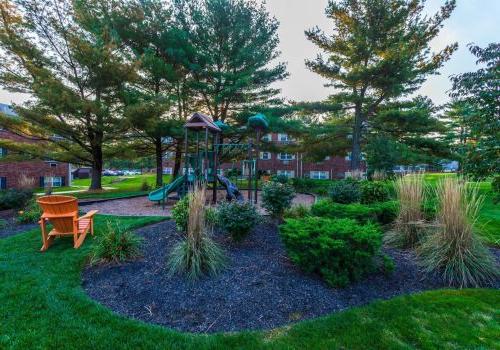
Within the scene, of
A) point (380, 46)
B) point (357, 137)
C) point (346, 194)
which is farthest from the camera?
point (357, 137)

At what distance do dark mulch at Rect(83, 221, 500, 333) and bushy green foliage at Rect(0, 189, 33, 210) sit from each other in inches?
252

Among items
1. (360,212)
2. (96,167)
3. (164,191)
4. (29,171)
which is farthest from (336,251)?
(29,171)

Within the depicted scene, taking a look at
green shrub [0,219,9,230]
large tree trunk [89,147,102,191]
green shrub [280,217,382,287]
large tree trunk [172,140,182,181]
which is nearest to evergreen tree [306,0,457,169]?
large tree trunk [172,140,182,181]

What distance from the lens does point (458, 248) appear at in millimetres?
3260

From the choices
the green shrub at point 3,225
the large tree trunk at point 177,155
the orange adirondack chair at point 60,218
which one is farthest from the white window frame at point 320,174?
the orange adirondack chair at point 60,218

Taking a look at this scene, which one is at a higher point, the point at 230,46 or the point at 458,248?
the point at 230,46

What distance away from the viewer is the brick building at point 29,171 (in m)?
17.9

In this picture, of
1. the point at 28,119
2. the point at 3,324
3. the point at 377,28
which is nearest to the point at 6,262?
the point at 3,324

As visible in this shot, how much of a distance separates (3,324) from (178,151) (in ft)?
46.9

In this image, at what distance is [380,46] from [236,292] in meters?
14.0

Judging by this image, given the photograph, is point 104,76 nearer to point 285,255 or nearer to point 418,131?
point 285,255

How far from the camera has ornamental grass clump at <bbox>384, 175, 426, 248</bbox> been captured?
4.12 meters

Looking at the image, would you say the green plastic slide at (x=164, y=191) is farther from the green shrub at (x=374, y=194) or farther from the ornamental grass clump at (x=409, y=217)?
the ornamental grass clump at (x=409, y=217)

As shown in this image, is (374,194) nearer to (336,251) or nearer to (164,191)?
(336,251)
